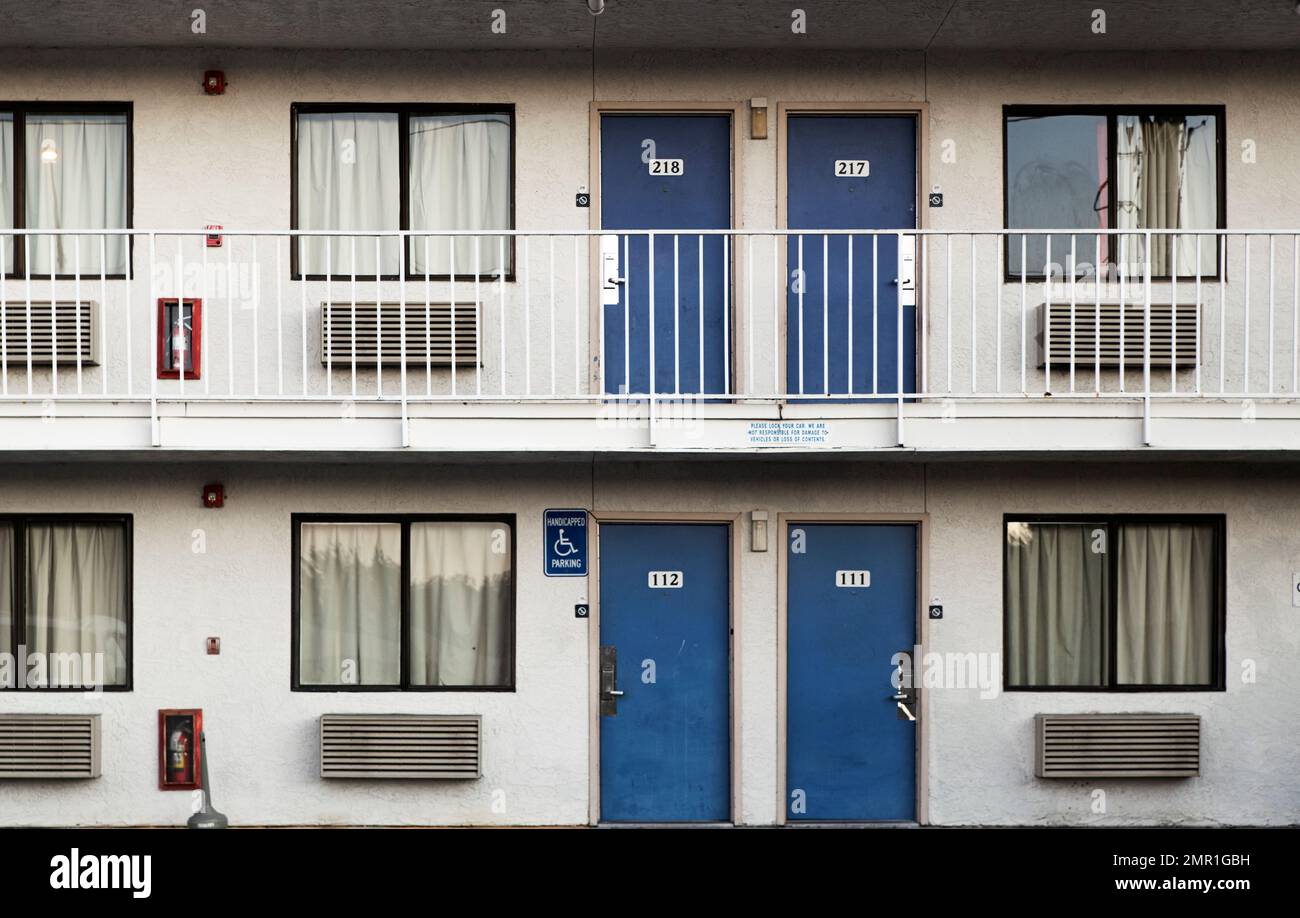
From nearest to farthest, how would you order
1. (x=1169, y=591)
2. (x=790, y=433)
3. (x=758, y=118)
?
(x=790, y=433) → (x=758, y=118) → (x=1169, y=591)

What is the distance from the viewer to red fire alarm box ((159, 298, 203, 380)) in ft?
28.7

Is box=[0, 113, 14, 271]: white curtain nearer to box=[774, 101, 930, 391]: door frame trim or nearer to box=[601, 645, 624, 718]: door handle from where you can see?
box=[601, 645, 624, 718]: door handle

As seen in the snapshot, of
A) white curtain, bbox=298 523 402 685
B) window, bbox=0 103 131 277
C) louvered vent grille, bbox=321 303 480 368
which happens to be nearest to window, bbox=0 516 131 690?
white curtain, bbox=298 523 402 685

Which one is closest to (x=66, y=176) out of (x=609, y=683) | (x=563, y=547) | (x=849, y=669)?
(x=563, y=547)

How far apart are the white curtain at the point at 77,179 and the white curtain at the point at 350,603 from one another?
8.56ft

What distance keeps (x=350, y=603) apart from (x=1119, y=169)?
6723 mm

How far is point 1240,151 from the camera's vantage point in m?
9.07

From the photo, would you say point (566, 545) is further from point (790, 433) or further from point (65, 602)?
point (65, 602)

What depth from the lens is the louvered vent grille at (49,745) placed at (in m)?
8.80

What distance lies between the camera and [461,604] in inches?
360

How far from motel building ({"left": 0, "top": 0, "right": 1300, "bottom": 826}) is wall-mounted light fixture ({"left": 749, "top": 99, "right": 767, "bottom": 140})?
24 mm

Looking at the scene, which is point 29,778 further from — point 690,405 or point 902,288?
point 902,288

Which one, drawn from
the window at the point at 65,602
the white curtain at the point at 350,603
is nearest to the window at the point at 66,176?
the window at the point at 65,602

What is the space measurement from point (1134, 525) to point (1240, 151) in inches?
116
